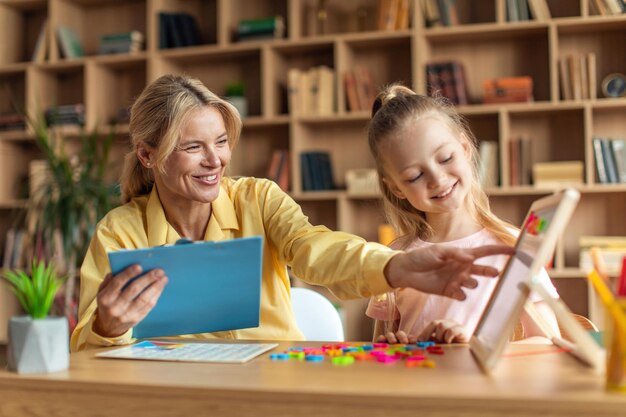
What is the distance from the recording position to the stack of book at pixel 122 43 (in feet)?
15.4

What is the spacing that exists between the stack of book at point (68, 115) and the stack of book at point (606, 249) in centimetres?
313

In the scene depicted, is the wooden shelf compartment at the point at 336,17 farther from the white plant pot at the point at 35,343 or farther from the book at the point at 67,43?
the white plant pot at the point at 35,343

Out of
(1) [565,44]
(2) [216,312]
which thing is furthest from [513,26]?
(2) [216,312]

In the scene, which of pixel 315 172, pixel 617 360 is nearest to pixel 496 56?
pixel 315 172

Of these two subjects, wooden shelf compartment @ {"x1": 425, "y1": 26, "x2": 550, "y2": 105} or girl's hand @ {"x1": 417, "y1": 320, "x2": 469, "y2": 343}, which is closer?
girl's hand @ {"x1": 417, "y1": 320, "x2": 469, "y2": 343}

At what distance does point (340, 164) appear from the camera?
14.9ft

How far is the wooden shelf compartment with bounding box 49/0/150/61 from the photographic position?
16.4 ft

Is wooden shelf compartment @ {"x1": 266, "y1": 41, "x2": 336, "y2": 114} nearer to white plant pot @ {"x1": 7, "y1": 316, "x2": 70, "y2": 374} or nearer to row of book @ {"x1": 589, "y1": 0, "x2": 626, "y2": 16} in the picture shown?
row of book @ {"x1": 589, "y1": 0, "x2": 626, "y2": 16}

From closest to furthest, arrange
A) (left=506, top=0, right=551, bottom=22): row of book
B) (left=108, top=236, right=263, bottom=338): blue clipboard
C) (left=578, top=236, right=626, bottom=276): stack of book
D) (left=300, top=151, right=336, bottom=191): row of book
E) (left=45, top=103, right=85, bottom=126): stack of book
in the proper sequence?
1. (left=108, top=236, right=263, bottom=338): blue clipboard
2. (left=578, top=236, right=626, bottom=276): stack of book
3. (left=506, top=0, right=551, bottom=22): row of book
4. (left=300, top=151, right=336, bottom=191): row of book
5. (left=45, top=103, right=85, bottom=126): stack of book

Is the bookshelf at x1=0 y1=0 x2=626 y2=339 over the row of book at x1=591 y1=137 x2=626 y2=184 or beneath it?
over

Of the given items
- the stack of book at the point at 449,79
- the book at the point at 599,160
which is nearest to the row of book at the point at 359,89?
the stack of book at the point at 449,79

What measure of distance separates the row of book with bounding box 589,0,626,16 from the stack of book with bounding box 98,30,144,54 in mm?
2693

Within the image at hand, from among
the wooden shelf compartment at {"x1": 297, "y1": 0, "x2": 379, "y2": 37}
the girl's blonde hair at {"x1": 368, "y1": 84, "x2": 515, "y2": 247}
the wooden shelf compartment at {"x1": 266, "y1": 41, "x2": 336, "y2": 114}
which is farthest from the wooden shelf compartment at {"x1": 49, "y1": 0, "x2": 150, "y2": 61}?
the girl's blonde hair at {"x1": 368, "y1": 84, "x2": 515, "y2": 247}

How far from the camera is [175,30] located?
15.0 feet
